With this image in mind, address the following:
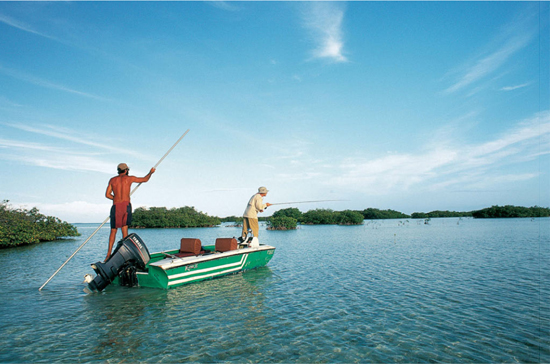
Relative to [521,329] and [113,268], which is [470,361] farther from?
[113,268]

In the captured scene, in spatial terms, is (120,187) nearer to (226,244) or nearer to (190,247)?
(190,247)

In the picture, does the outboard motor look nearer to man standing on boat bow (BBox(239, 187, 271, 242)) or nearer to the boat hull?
the boat hull

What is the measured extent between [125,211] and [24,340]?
4140mm

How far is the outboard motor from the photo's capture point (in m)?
9.16

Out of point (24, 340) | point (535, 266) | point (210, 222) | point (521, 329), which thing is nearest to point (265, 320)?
point (24, 340)

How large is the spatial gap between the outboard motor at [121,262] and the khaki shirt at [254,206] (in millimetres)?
5020

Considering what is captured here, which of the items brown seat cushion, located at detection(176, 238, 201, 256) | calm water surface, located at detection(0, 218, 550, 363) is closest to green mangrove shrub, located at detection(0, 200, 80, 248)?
calm water surface, located at detection(0, 218, 550, 363)

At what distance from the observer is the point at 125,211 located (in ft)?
31.9

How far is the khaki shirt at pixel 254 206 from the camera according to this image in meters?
13.8

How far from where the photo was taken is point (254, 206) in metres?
13.9

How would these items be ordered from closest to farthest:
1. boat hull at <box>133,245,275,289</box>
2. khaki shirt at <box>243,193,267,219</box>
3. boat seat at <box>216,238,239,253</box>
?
boat hull at <box>133,245,275,289</box> < boat seat at <box>216,238,239,253</box> < khaki shirt at <box>243,193,267,219</box>

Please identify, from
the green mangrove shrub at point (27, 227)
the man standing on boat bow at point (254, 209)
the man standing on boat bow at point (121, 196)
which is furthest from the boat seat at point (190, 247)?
the green mangrove shrub at point (27, 227)

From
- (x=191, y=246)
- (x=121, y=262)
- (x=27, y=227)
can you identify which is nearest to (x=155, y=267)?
(x=121, y=262)

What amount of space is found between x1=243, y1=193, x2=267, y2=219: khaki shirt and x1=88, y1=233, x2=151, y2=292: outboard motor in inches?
198
